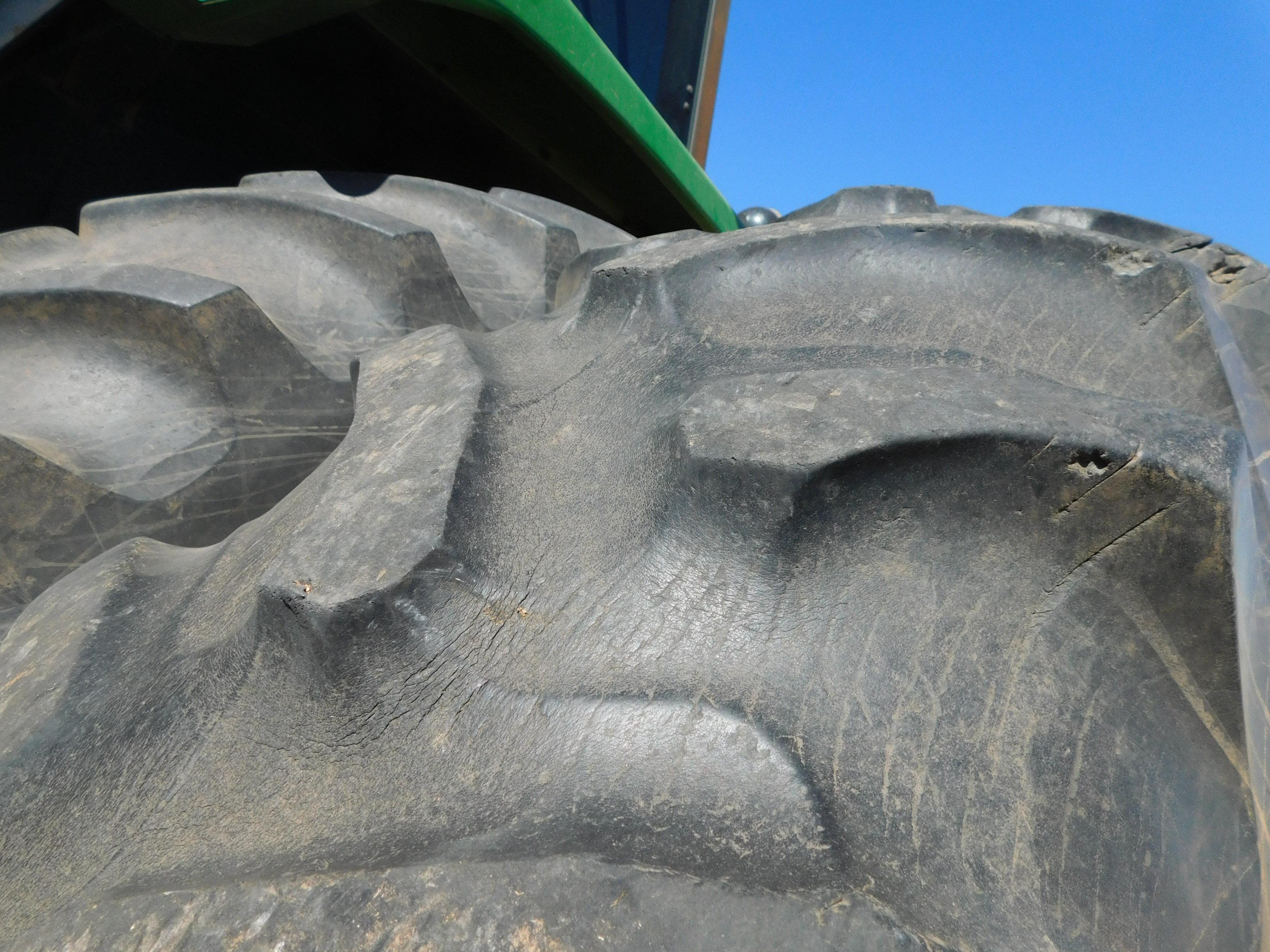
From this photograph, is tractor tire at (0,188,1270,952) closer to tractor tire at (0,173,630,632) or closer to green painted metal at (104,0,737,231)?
tractor tire at (0,173,630,632)

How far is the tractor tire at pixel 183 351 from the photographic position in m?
0.56

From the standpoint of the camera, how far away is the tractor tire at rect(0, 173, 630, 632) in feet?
1.84

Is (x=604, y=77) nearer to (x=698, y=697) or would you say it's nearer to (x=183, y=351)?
(x=183, y=351)

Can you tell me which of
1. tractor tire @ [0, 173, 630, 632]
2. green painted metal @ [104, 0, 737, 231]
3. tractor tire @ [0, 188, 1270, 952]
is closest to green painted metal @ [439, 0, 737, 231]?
green painted metal @ [104, 0, 737, 231]

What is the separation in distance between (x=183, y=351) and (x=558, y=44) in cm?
46

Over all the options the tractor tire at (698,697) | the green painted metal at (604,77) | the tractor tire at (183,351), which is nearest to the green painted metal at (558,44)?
the green painted metal at (604,77)

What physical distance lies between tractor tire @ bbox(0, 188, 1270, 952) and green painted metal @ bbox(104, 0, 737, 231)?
42 centimetres

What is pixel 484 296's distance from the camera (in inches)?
34.0

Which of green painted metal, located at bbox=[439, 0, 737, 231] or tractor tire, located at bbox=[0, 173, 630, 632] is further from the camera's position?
green painted metal, located at bbox=[439, 0, 737, 231]

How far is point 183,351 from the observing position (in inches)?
23.3

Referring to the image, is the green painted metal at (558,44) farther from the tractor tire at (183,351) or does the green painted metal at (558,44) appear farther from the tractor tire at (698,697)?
the tractor tire at (698,697)

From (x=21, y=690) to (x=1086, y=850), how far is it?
53 centimetres

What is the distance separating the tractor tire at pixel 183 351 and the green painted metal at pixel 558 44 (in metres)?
0.14

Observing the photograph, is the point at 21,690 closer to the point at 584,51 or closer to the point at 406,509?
the point at 406,509
